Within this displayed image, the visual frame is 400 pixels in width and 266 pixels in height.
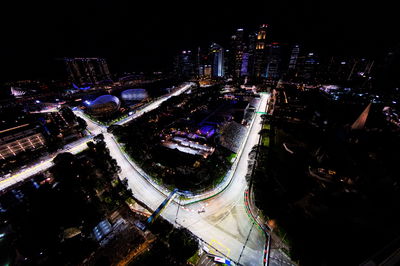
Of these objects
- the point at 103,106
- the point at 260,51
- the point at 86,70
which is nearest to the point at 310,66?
the point at 260,51

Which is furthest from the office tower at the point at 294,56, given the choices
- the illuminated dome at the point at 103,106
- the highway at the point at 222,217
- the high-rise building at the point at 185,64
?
the illuminated dome at the point at 103,106

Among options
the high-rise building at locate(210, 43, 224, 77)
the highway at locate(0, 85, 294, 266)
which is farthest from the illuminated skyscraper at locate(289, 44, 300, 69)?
the highway at locate(0, 85, 294, 266)

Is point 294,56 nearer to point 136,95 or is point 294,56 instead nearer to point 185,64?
point 185,64

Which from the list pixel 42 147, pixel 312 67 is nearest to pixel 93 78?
pixel 42 147

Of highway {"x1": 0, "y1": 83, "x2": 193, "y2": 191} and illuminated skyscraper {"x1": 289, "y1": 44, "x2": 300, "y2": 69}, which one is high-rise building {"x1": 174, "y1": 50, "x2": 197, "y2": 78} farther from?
highway {"x1": 0, "y1": 83, "x2": 193, "y2": 191}

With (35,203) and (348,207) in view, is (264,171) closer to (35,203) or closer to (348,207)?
(348,207)

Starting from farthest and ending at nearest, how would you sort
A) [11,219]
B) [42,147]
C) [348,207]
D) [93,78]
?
[93,78], [42,147], [348,207], [11,219]
